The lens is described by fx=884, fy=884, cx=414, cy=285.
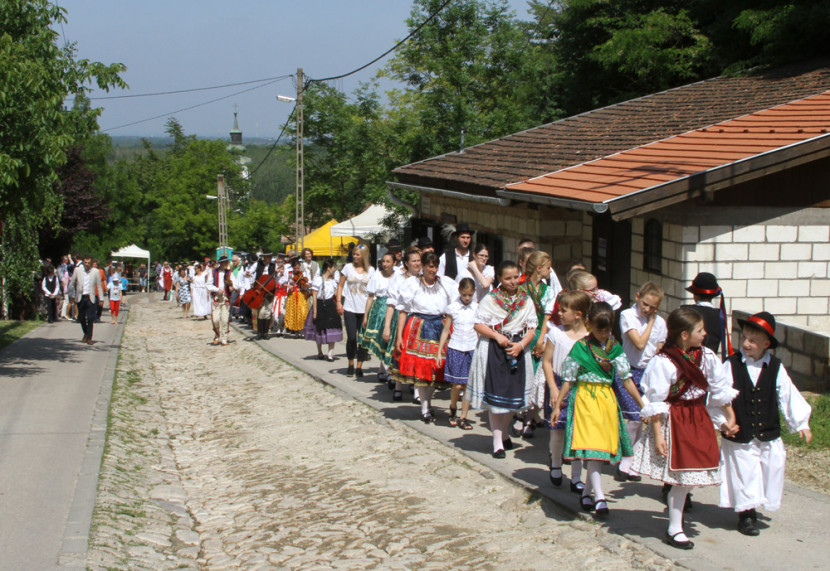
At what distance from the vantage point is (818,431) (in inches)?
304

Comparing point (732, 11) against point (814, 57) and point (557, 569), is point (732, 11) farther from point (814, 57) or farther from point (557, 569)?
point (557, 569)

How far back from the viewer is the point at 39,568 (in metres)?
5.31

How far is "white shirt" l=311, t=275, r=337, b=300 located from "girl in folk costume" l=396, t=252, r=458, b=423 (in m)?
4.44

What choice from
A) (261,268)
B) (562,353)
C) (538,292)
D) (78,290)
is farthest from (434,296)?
(78,290)

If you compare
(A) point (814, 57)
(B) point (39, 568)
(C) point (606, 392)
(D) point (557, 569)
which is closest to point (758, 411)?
(C) point (606, 392)

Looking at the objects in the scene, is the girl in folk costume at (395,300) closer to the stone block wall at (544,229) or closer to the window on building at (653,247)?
the window on building at (653,247)

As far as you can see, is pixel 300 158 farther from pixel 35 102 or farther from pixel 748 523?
pixel 748 523

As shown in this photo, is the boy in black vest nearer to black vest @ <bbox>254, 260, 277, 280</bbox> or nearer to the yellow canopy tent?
black vest @ <bbox>254, 260, 277, 280</bbox>

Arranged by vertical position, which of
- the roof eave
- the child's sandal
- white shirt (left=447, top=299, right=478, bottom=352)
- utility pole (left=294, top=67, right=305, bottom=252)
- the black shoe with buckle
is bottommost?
the black shoe with buckle

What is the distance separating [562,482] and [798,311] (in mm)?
4564

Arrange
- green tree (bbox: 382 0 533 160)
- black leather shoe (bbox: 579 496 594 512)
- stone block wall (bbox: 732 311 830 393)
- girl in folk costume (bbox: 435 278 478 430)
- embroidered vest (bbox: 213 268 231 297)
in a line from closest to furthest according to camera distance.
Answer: black leather shoe (bbox: 579 496 594 512)
girl in folk costume (bbox: 435 278 478 430)
stone block wall (bbox: 732 311 830 393)
embroidered vest (bbox: 213 268 231 297)
green tree (bbox: 382 0 533 160)

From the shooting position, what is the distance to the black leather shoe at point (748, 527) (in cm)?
568

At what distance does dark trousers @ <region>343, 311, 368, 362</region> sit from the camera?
12.0m

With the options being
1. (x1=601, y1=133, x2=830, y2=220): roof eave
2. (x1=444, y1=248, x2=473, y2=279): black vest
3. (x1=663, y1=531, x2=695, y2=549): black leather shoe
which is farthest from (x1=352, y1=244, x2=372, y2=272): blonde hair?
(x1=663, y1=531, x2=695, y2=549): black leather shoe
